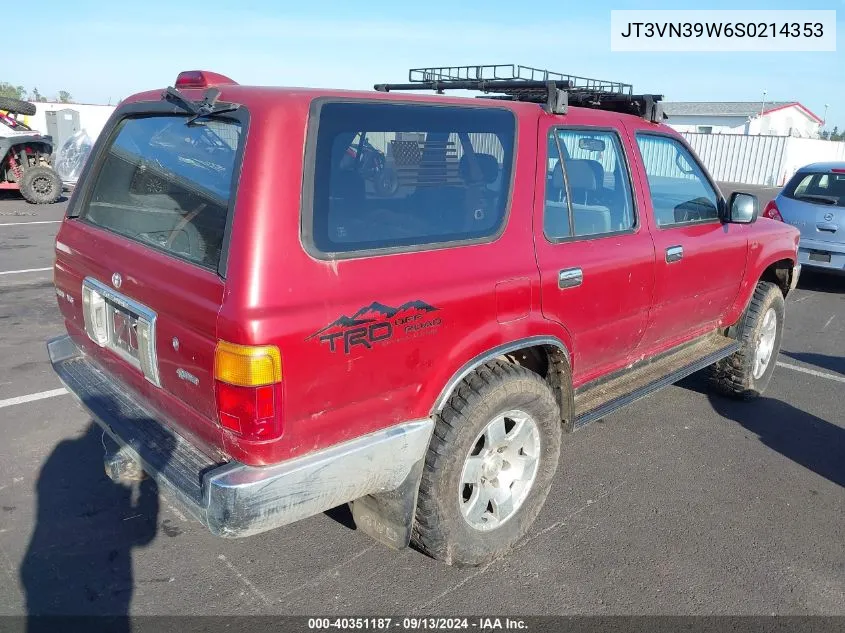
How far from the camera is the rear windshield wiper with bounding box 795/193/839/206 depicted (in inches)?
336

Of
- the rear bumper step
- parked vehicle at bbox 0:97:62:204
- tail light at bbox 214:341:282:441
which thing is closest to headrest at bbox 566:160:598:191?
the rear bumper step

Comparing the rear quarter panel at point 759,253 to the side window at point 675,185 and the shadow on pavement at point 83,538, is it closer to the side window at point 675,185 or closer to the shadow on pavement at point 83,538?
the side window at point 675,185

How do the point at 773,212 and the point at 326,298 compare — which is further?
the point at 773,212

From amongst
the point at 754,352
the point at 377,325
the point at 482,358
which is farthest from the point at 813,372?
the point at 377,325

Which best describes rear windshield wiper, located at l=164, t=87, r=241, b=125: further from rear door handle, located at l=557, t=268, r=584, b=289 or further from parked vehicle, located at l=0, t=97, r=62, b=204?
parked vehicle, located at l=0, t=97, r=62, b=204

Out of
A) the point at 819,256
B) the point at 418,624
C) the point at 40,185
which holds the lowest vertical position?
the point at 418,624

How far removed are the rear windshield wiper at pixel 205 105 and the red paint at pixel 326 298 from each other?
4cm

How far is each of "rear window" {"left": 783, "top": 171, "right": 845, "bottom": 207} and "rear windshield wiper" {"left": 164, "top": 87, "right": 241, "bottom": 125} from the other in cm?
838

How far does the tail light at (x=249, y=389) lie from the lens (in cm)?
216

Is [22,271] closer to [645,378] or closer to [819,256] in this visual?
[645,378]

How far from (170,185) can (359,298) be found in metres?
1.02

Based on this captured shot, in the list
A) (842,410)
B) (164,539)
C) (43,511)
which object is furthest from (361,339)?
(842,410)

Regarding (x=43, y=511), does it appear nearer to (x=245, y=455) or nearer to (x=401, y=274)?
(x=245, y=455)

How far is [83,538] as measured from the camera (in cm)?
312
